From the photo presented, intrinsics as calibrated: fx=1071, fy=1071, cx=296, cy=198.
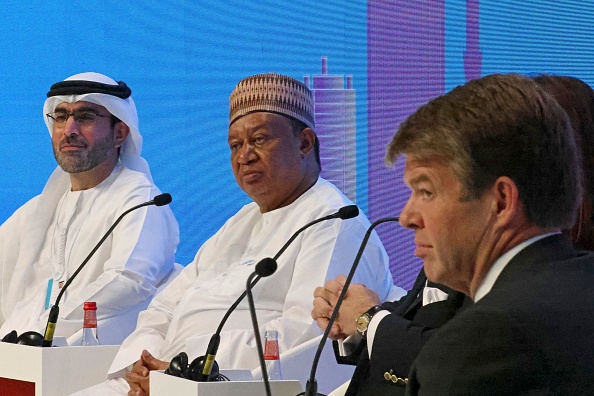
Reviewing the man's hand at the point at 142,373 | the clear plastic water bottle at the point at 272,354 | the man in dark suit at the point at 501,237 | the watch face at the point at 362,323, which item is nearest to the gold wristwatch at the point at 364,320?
the watch face at the point at 362,323

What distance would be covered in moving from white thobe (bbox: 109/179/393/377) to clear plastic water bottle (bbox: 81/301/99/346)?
14cm

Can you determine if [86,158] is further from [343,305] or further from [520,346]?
[520,346]

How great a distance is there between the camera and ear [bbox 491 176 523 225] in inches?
72.3

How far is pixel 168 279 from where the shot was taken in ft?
17.2

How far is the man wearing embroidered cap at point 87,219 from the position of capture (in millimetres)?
5078

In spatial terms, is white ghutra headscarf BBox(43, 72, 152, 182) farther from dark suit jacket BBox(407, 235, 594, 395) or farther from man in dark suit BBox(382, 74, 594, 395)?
dark suit jacket BBox(407, 235, 594, 395)

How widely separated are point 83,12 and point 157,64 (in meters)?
0.62

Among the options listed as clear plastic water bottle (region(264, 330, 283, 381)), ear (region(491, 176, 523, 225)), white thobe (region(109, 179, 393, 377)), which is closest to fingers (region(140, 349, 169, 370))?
white thobe (region(109, 179, 393, 377))

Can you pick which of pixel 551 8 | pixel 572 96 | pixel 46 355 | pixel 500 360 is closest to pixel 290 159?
pixel 46 355

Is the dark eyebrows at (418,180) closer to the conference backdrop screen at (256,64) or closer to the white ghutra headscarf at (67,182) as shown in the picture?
the conference backdrop screen at (256,64)

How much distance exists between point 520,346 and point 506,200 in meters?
0.32

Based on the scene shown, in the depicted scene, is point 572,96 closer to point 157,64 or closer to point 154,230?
point 154,230

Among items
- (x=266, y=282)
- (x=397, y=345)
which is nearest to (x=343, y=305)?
(x=397, y=345)

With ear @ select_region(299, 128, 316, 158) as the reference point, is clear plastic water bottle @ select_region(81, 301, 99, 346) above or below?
below
